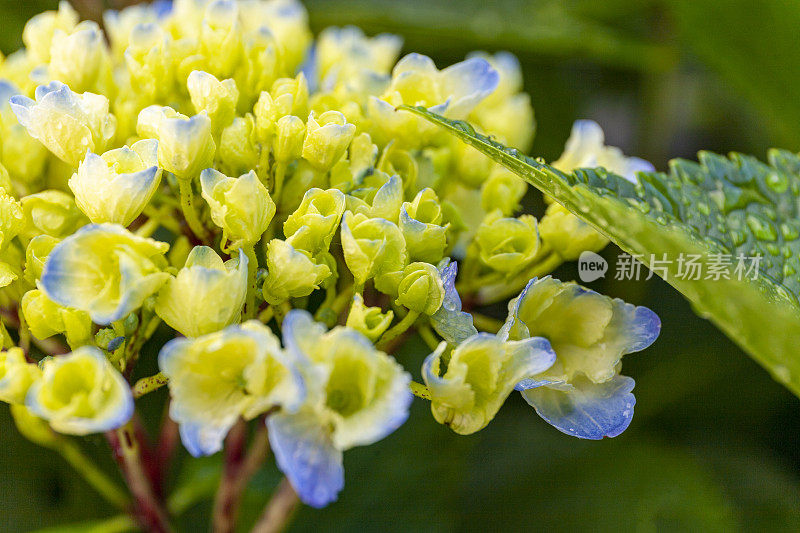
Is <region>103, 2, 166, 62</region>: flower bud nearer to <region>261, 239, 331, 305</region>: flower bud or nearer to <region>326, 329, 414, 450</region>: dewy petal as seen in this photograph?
<region>261, 239, 331, 305</region>: flower bud

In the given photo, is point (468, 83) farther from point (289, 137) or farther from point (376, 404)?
point (376, 404)

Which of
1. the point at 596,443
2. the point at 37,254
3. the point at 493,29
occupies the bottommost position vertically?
the point at 596,443

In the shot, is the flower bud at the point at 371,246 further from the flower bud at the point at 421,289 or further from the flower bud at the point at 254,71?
the flower bud at the point at 254,71

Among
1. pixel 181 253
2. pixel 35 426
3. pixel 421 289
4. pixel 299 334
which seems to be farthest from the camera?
pixel 35 426

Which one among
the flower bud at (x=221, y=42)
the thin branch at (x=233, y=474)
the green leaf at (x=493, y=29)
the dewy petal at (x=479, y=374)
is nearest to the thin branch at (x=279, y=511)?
the thin branch at (x=233, y=474)

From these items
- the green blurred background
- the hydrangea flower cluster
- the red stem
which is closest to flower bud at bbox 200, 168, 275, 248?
the hydrangea flower cluster

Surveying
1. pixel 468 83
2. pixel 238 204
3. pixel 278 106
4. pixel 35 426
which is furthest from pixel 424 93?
pixel 35 426

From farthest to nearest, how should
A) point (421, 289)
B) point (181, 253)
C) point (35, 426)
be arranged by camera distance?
1. point (35, 426)
2. point (181, 253)
3. point (421, 289)

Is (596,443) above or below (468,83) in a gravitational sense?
below
